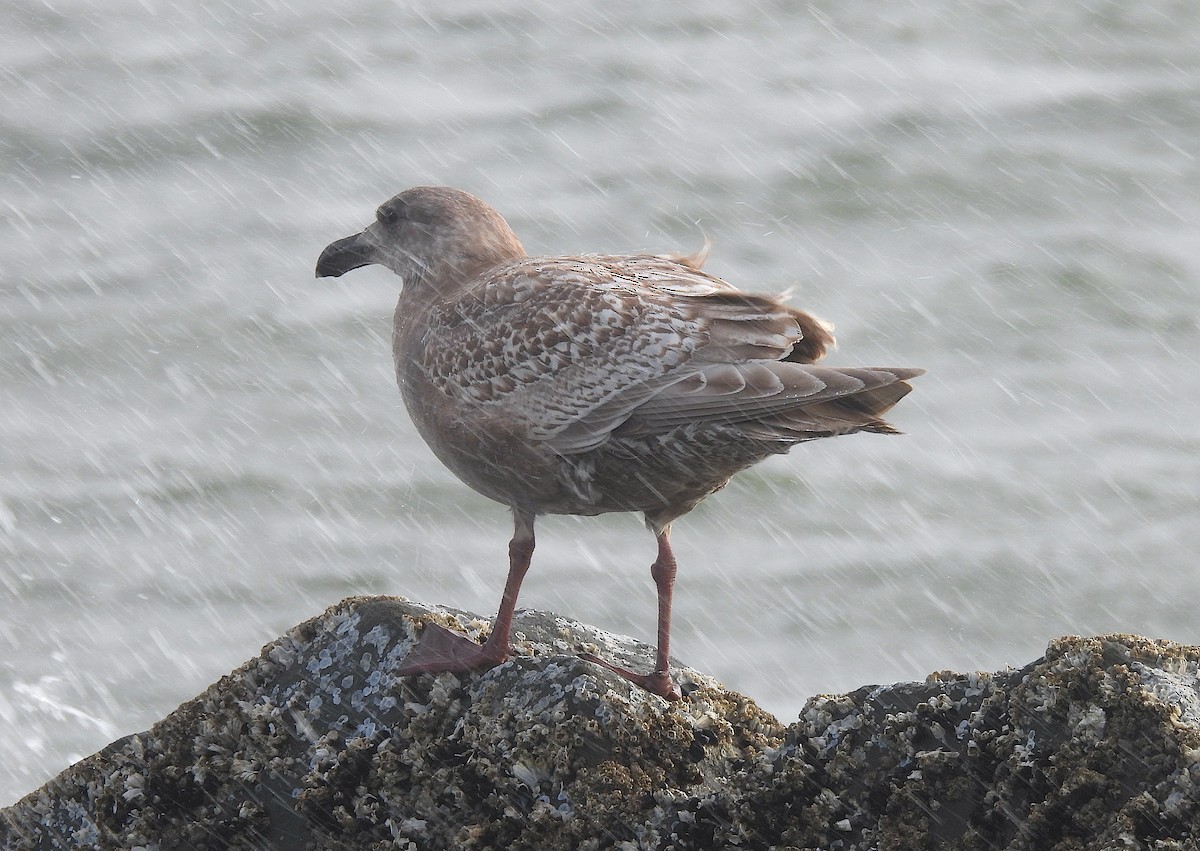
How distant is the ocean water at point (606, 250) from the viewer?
35.4 ft

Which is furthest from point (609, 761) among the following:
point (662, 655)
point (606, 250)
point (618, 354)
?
point (606, 250)

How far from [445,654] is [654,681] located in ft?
2.21

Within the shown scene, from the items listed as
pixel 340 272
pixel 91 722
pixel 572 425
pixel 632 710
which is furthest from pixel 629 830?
pixel 91 722

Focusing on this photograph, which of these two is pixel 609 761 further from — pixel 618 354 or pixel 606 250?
pixel 606 250

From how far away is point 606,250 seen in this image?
14.8m

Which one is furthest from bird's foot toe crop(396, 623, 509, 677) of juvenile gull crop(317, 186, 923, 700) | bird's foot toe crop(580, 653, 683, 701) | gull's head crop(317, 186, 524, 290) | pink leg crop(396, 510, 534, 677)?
gull's head crop(317, 186, 524, 290)

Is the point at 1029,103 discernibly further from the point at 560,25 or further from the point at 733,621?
the point at 733,621

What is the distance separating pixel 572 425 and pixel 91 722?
16.7 ft

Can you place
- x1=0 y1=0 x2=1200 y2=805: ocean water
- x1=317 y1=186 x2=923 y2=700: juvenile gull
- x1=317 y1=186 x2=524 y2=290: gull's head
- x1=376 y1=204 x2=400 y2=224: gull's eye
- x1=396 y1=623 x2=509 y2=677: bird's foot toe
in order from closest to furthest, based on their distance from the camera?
x1=396 y1=623 x2=509 y2=677: bird's foot toe < x1=317 y1=186 x2=923 y2=700: juvenile gull < x1=317 y1=186 x2=524 y2=290: gull's head < x1=376 y1=204 x2=400 y2=224: gull's eye < x1=0 y1=0 x2=1200 y2=805: ocean water

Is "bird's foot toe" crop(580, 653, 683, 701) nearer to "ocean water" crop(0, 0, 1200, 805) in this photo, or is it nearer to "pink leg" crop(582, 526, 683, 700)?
"pink leg" crop(582, 526, 683, 700)

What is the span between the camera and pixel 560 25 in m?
19.0

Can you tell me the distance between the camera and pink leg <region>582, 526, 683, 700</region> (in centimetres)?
491

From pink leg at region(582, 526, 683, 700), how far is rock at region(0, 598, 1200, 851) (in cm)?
9

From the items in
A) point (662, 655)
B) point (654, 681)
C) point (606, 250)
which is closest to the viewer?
point (654, 681)
